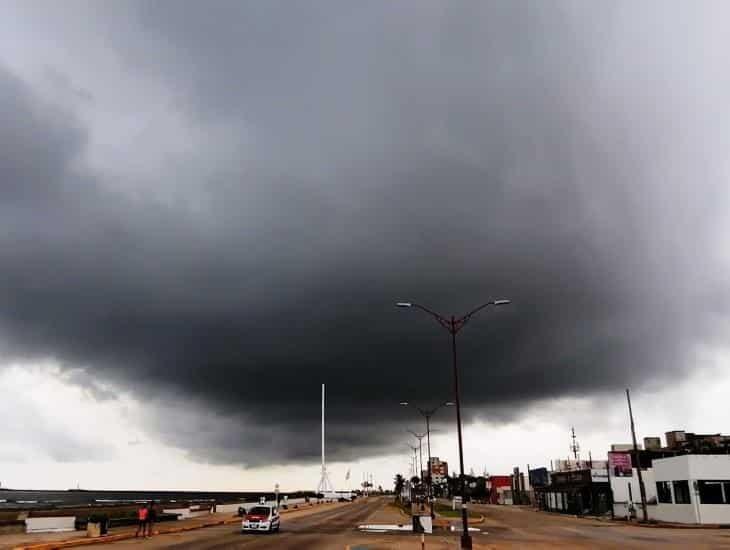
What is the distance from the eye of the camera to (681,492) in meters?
63.5

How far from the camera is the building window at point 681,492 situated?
204 ft

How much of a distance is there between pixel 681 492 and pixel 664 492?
4.44 meters

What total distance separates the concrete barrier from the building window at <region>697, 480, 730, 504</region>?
184 feet

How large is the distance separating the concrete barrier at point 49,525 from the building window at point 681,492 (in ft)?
184

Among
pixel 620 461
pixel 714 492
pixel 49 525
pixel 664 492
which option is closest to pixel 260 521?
pixel 49 525

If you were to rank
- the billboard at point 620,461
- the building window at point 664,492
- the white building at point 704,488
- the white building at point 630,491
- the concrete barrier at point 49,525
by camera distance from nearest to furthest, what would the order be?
the concrete barrier at point 49,525 → the white building at point 704,488 → the building window at point 664,492 → the white building at point 630,491 → the billboard at point 620,461

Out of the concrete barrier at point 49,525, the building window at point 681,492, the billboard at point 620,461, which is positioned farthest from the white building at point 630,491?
the concrete barrier at point 49,525

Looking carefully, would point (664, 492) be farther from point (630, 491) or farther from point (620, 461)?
point (630, 491)

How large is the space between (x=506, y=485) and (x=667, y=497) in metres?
127

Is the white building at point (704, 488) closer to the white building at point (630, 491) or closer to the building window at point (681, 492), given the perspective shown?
the building window at point (681, 492)

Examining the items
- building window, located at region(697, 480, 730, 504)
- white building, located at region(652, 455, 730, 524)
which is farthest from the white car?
building window, located at region(697, 480, 730, 504)

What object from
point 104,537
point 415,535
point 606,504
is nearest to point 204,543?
point 104,537

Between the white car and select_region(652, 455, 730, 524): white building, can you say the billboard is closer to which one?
select_region(652, 455, 730, 524): white building

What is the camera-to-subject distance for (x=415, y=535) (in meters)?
47.0
